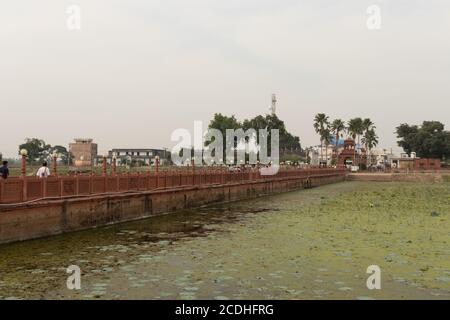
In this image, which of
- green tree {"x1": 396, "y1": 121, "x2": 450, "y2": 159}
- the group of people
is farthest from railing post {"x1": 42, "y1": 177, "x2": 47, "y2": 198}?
green tree {"x1": 396, "y1": 121, "x2": 450, "y2": 159}

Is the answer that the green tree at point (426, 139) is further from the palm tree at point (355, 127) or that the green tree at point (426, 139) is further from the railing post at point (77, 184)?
the railing post at point (77, 184)

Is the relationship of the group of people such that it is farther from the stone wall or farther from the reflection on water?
the reflection on water

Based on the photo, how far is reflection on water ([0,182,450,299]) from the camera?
11.0 meters

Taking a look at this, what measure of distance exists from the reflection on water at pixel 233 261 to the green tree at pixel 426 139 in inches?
4632

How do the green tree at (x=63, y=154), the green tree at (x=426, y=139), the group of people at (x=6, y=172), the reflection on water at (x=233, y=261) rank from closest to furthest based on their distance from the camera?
1. the reflection on water at (x=233, y=261)
2. the group of people at (x=6, y=172)
3. the green tree at (x=63, y=154)
4. the green tree at (x=426, y=139)

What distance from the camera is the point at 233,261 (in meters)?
14.6

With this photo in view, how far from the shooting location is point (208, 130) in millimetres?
113000

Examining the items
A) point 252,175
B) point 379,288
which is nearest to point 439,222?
point 379,288

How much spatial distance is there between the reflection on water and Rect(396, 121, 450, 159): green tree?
11766cm

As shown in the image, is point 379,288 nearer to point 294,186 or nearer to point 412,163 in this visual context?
point 294,186

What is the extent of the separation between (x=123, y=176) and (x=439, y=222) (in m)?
16.6

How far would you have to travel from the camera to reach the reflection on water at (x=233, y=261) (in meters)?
11.0

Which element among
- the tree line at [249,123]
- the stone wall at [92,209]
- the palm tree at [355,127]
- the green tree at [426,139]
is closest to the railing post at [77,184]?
the stone wall at [92,209]

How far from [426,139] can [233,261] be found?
131472mm
